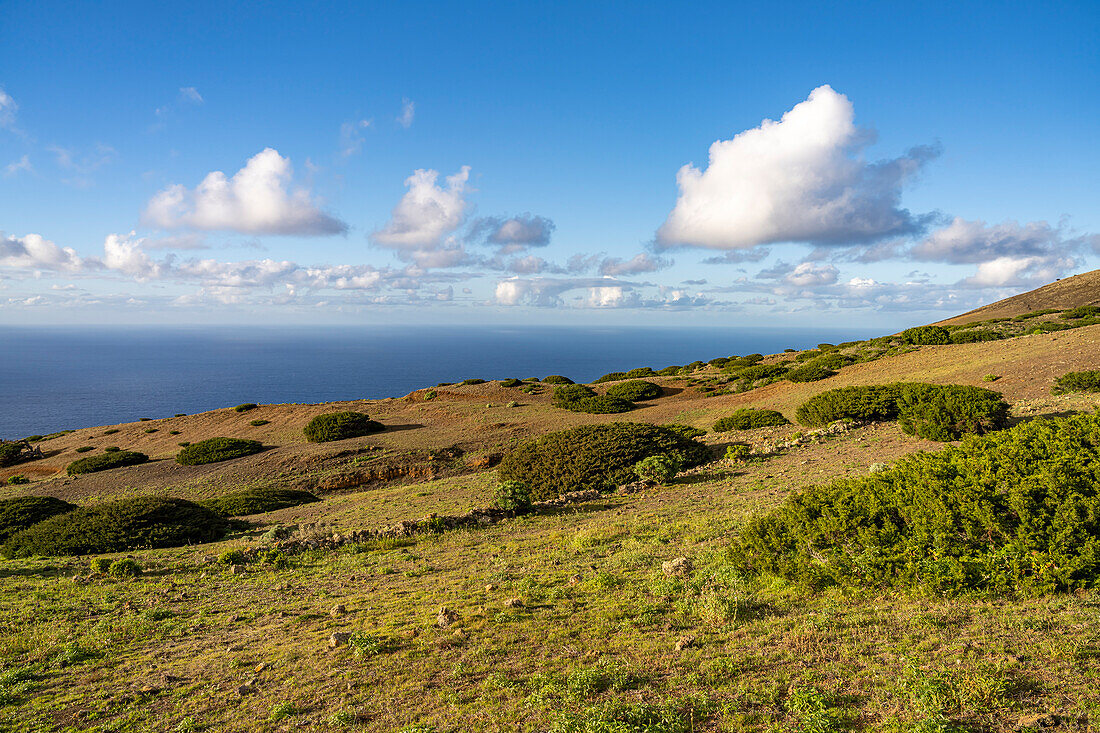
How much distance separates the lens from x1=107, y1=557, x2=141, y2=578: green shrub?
1050cm

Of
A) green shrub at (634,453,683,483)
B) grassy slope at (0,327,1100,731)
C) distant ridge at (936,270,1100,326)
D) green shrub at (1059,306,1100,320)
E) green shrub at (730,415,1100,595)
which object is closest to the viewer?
grassy slope at (0,327,1100,731)

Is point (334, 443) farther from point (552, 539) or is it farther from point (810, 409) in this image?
point (810, 409)

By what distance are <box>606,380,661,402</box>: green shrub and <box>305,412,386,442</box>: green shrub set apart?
1813 centimetres

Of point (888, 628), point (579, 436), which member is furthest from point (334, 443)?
point (888, 628)

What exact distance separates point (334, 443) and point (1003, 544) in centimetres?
→ 3098

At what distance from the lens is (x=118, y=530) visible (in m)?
13.5

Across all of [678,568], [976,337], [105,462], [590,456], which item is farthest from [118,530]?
[976,337]

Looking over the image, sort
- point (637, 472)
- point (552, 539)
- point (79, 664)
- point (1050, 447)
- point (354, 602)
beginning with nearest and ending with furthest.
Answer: point (79, 664) < point (1050, 447) < point (354, 602) < point (552, 539) < point (637, 472)

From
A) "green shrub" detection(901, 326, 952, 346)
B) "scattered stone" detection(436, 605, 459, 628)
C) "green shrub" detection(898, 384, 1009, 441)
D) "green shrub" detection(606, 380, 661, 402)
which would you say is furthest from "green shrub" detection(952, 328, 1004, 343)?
"scattered stone" detection(436, 605, 459, 628)

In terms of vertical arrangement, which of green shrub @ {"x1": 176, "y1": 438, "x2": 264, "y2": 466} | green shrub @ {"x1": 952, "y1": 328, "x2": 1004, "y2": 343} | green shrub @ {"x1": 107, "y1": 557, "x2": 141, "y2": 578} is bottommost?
green shrub @ {"x1": 176, "y1": 438, "x2": 264, "y2": 466}

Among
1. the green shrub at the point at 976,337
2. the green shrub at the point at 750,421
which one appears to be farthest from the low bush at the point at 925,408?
the green shrub at the point at 976,337

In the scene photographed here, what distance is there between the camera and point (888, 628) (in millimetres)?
5820

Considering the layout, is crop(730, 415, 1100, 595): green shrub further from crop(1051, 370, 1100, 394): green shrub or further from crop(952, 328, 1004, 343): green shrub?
crop(952, 328, 1004, 343): green shrub

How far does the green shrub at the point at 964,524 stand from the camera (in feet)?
20.6
